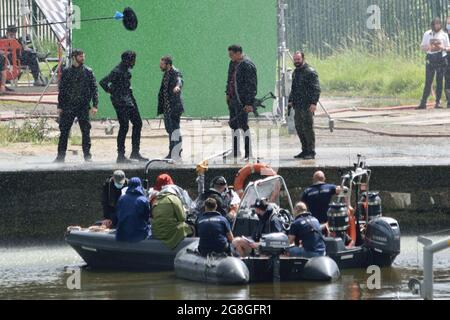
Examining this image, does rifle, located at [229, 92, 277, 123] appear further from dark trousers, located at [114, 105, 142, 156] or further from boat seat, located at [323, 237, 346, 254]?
boat seat, located at [323, 237, 346, 254]

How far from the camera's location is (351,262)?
24.7 m

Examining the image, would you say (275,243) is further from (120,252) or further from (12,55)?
(12,55)

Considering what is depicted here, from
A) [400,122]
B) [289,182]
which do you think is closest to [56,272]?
[289,182]

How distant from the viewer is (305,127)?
94.1 feet

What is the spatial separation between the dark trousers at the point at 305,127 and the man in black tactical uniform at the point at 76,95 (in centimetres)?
314

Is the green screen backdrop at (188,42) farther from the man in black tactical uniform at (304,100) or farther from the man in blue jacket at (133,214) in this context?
the man in blue jacket at (133,214)

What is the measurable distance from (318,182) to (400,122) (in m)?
8.91

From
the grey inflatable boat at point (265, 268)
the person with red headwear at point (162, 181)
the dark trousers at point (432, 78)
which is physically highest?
the dark trousers at point (432, 78)

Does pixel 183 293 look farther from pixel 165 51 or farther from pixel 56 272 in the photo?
pixel 165 51

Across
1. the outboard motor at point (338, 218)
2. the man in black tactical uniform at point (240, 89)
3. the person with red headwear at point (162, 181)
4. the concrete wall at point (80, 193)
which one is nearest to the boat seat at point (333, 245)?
the outboard motor at point (338, 218)

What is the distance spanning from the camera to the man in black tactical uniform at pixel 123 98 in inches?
1113

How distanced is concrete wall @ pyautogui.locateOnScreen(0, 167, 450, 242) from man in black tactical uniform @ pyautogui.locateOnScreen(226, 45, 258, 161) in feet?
3.35

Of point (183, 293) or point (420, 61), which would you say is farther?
point (420, 61)

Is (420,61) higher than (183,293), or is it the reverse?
(420,61)
